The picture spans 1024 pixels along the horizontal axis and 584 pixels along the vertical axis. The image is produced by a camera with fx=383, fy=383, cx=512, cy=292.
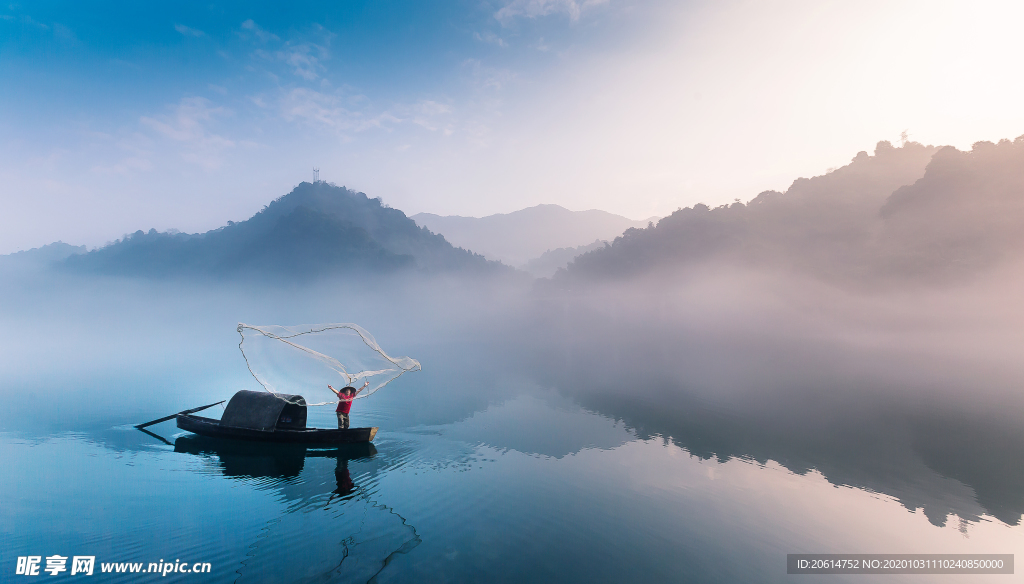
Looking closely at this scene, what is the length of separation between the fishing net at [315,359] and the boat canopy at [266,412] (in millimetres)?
1380

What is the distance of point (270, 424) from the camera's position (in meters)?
19.3

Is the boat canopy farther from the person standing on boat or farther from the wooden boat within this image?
the person standing on boat

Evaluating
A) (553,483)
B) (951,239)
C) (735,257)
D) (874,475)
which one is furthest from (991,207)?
(553,483)

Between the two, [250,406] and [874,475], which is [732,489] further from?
[250,406]

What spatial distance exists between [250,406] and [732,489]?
24260 mm

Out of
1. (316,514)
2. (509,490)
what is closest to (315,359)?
(316,514)

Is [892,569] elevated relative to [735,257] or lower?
lower

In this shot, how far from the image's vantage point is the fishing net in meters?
18.0

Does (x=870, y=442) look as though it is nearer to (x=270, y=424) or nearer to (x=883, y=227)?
(x=270, y=424)

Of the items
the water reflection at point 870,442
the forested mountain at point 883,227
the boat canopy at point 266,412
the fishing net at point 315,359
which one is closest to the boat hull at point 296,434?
the boat canopy at point 266,412

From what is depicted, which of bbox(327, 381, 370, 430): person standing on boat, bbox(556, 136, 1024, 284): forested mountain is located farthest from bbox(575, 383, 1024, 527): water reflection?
bbox(556, 136, 1024, 284): forested mountain

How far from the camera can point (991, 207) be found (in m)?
106

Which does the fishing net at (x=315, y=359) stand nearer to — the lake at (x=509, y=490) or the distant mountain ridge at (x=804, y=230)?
the lake at (x=509, y=490)

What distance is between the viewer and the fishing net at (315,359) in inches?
709
